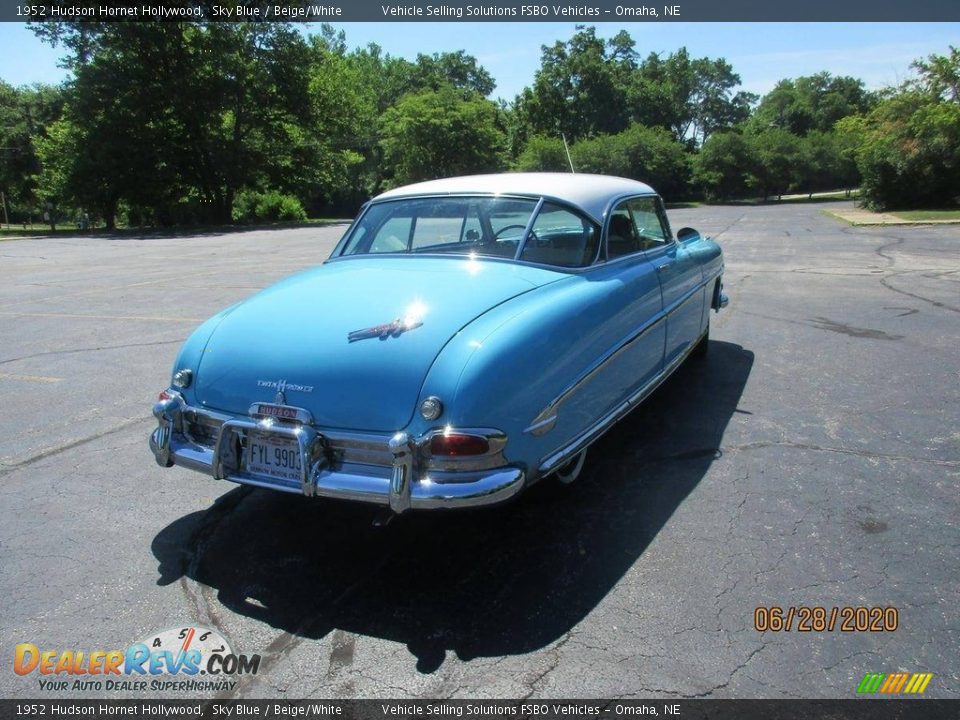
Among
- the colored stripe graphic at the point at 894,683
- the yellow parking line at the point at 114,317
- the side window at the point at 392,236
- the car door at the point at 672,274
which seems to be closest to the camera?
the colored stripe graphic at the point at 894,683

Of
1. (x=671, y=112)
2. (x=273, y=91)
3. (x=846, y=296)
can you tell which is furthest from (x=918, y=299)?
(x=671, y=112)

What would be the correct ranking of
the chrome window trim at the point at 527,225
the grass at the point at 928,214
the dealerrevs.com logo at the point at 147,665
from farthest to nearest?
the grass at the point at 928,214
the chrome window trim at the point at 527,225
the dealerrevs.com logo at the point at 147,665

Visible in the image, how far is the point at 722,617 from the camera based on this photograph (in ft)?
8.86

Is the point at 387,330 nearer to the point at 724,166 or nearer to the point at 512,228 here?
the point at 512,228

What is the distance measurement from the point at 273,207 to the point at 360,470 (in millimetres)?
39546

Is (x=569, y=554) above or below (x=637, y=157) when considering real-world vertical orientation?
below

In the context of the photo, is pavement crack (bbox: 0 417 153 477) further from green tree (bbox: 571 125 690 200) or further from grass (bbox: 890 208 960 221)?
green tree (bbox: 571 125 690 200)

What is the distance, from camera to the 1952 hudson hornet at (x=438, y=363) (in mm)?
2803

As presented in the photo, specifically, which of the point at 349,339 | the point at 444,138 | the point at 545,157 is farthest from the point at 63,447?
the point at 444,138

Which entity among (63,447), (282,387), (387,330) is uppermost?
(387,330)

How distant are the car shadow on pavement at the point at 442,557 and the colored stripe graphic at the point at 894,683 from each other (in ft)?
3.15

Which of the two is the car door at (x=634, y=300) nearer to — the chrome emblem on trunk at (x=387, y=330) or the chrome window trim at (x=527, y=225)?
the chrome window trim at (x=527, y=225)

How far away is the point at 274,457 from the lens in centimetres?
301

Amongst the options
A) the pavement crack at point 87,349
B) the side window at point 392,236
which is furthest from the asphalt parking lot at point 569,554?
the side window at point 392,236
